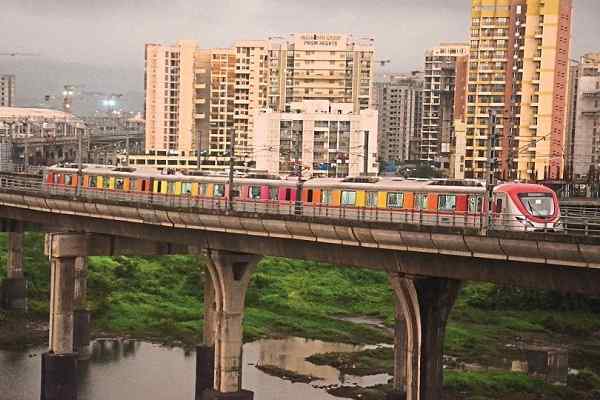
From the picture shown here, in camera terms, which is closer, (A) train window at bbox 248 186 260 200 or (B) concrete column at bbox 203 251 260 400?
(B) concrete column at bbox 203 251 260 400

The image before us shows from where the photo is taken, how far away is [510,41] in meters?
114

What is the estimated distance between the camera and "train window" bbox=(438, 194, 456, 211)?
45375 mm

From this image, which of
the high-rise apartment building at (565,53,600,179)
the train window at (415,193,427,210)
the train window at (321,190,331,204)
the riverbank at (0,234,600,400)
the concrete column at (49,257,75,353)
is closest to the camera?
the train window at (415,193,427,210)

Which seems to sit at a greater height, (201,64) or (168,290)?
(201,64)

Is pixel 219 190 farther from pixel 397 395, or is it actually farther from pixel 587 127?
pixel 587 127

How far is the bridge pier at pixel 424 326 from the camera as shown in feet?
141

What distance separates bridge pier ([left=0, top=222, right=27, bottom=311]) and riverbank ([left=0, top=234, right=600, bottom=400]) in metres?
1.21

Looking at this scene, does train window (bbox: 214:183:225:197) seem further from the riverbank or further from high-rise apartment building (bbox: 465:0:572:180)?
high-rise apartment building (bbox: 465:0:572:180)

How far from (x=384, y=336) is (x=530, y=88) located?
4281 centimetres

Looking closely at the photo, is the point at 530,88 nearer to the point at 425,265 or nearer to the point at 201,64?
the point at 425,265

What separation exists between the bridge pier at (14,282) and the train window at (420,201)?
43.0m

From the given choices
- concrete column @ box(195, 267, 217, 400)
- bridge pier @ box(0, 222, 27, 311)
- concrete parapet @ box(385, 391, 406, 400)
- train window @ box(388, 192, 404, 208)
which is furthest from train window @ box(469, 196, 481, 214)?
bridge pier @ box(0, 222, 27, 311)

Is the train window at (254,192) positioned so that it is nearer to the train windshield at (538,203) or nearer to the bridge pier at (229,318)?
the bridge pier at (229,318)

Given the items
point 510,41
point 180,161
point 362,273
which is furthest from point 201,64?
point 362,273
